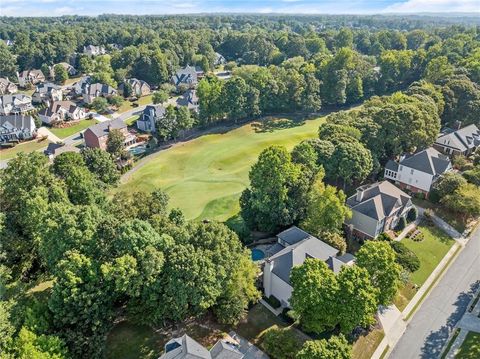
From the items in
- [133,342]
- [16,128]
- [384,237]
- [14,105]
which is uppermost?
[14,105]

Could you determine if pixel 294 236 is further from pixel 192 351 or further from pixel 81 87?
pixel 81 87

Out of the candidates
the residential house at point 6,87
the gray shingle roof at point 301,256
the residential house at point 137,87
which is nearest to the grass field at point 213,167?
the gray shingle roof at point 301,256

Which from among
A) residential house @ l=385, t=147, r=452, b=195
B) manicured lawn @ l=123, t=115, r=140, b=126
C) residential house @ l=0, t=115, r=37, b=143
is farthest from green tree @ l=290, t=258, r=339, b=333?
residential house @ l=0, t=115, r=37, b=143

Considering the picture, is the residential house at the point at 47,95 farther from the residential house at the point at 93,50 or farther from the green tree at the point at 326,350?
the green tree at the point at 326,350

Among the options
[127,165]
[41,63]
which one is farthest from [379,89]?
[41,63]

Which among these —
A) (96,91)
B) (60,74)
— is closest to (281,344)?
(96,91)

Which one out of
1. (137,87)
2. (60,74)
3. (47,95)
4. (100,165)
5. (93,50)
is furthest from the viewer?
(93,50)
